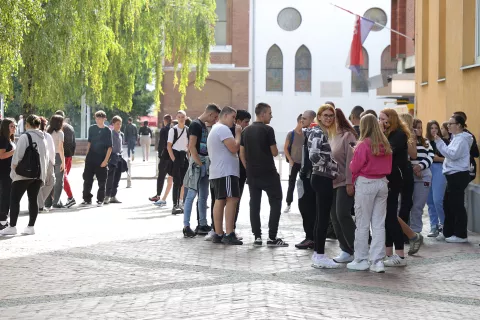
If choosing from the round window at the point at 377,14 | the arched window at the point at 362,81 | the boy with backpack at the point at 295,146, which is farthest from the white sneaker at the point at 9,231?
the round window at the point at 377,14

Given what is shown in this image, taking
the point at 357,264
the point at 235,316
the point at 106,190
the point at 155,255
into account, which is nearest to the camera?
the point at 235,316

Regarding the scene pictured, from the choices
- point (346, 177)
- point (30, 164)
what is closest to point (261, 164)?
point (346, 177)

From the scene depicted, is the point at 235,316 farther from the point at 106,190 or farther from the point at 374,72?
the point at 374,72

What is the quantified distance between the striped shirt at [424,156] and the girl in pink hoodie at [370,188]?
2210mm

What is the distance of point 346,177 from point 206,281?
6.99ft

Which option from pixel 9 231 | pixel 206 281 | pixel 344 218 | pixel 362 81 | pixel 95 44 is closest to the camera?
pixel 206 281

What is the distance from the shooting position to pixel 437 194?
14.0 meters

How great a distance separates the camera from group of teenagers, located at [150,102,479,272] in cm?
1027

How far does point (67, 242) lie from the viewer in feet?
41.7

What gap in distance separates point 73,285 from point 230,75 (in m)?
46.5

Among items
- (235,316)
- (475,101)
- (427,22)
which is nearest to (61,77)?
(427,22)

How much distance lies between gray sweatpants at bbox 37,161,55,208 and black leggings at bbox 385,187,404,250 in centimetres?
742

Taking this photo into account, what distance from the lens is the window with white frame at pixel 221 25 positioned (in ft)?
182

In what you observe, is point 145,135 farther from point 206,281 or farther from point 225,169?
point 206,281
